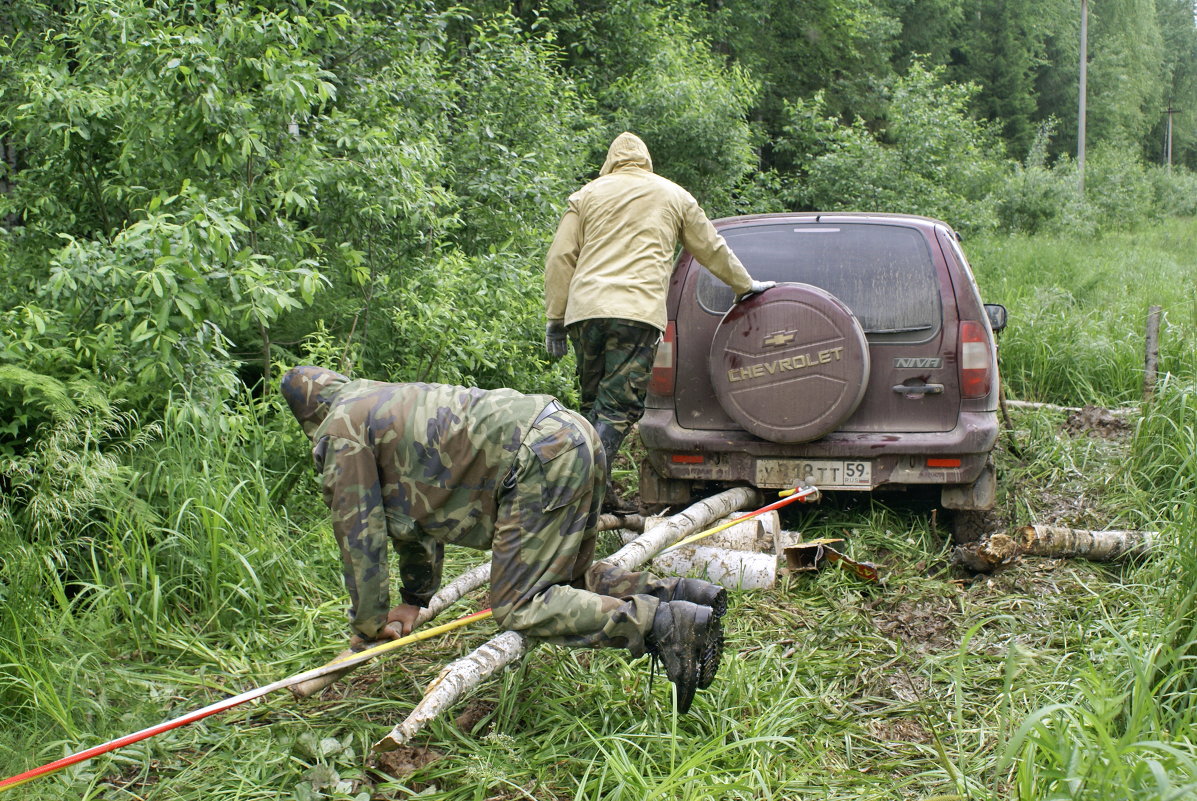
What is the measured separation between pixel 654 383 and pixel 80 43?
3670 millimetres

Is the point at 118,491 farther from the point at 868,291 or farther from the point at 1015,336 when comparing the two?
the point at 1015,336

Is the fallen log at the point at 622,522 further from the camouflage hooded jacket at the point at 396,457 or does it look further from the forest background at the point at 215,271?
the camouflage hooded jacket at the point at 396,457

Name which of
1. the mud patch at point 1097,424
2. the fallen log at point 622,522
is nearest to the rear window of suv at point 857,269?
the fallen log at point 622,522

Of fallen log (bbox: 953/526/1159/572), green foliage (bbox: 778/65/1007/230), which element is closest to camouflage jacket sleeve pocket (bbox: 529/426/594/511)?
fallen log (bbox: 953/526/1159/572)

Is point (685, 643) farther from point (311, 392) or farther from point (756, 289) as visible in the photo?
point (756, 289)

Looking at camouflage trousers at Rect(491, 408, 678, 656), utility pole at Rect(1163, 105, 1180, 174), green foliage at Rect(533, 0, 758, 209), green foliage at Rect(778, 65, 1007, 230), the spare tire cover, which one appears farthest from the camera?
utility pole at Rect(1163, 105, 1180, 174)

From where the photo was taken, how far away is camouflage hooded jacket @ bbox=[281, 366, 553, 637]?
119 inches

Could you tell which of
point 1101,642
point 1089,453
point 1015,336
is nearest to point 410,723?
point 1101,642

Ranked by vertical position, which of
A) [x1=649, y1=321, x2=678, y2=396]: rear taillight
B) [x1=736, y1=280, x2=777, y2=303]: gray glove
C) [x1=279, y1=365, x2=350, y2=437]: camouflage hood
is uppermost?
[x1=279, y1=365, x2=350, y2=437]: camouflage hood

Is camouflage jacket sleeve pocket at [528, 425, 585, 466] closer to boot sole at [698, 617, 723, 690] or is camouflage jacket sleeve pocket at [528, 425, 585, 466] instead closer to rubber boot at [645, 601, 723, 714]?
rubber boot at [645, 601, 723, 714]

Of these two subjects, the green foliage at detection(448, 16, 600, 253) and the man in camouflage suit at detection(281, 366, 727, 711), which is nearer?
the man in camouflage suit at detection(281, 366, 727, 711)

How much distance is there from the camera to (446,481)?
3.10 metres

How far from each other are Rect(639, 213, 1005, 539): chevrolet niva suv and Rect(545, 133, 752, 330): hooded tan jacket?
259 mm

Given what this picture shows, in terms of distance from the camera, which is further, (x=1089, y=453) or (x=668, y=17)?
(x=668, y=17)
